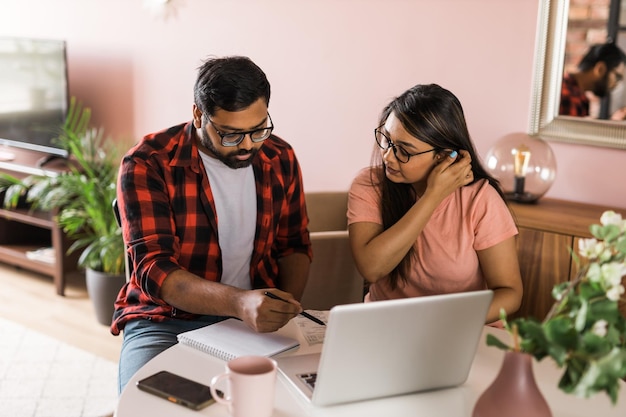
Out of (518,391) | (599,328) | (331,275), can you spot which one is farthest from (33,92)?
(599,328)

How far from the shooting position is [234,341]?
1.49 meters

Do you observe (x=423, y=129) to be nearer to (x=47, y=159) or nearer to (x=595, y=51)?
(x=595, y=51)

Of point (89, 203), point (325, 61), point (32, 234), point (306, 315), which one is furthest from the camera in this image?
point (32, 234)

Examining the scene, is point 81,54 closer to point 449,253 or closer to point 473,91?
point 473,91

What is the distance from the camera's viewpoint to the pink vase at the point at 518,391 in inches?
42.1

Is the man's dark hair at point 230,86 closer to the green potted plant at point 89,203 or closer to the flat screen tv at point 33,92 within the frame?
the green potted plant at point 89,203

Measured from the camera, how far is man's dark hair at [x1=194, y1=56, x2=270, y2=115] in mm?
1789

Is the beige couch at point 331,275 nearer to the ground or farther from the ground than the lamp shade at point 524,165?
nearer to the ground

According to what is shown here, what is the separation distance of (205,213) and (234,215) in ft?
0.28

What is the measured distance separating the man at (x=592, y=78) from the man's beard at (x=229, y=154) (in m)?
1.24

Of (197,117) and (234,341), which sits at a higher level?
(197,117)

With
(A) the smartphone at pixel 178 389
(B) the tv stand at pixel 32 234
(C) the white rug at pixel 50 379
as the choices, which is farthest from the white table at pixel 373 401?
(B) the tv stand at pixel 32 234

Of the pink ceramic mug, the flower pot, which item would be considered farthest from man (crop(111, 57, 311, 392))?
the flower pot

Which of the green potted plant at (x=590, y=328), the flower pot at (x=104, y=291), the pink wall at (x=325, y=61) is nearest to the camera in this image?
the green potted plant at (x=590, y=328)
